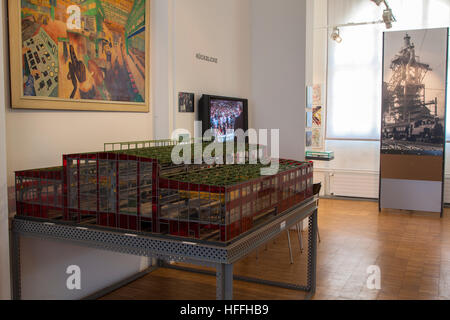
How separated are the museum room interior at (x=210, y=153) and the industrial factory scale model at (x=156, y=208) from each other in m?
0.01

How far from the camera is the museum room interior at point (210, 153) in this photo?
2508 mm

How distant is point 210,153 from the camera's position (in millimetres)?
3117

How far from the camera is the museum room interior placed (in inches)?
98.7

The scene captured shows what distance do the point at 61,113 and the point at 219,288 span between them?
178cm

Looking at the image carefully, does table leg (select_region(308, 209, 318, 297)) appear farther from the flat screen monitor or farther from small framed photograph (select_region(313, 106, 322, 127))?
small framed photograph (select_region(313, 106, 322, 127))

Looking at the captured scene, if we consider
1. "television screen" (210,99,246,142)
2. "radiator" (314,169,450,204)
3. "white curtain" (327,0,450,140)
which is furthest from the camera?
"radiator" (314,169,450,204)

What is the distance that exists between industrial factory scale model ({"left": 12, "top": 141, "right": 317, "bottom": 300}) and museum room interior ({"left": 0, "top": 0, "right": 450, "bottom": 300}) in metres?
0.01

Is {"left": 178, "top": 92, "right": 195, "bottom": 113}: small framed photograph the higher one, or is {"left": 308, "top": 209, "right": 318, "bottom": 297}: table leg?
{"left": 178, "top": 92, "right": 195, "bottom": 113}: small framed photograph

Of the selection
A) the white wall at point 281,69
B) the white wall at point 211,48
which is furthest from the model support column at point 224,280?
the white wall at point 281,69

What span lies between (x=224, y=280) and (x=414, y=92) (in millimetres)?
5713

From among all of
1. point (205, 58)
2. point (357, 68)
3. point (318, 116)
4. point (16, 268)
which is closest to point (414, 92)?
point (357, 68)

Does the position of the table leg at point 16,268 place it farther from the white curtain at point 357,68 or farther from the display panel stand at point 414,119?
the white curtain at point 357,68

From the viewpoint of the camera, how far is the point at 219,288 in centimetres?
226

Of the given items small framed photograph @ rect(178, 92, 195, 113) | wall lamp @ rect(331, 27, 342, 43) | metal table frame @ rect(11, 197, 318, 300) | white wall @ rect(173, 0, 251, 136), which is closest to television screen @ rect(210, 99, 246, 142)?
white wall @ rect(173, 0, 251, 136)
